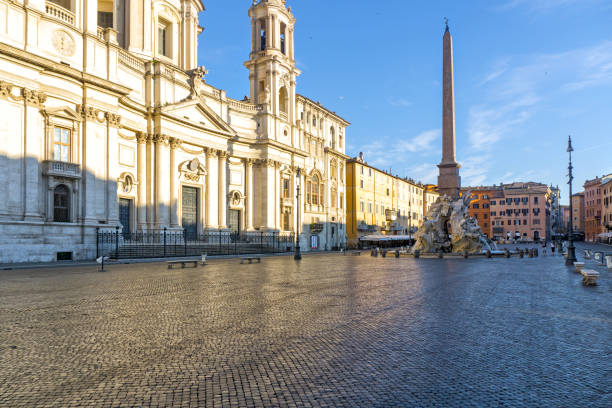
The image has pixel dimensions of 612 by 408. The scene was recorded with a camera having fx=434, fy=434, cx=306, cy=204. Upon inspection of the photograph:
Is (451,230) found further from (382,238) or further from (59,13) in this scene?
(59,13)

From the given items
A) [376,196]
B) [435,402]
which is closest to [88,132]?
[435,402]

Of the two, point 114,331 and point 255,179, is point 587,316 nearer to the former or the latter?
point 114,331

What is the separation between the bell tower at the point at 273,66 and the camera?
47562 mm

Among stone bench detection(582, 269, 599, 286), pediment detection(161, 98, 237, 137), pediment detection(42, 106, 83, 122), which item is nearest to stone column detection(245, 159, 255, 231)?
pediment detection(161, 98, 237, 137)

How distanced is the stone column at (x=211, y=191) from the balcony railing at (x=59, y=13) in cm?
1552

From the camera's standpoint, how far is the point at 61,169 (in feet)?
86.5

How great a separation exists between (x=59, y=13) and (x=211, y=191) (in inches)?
719

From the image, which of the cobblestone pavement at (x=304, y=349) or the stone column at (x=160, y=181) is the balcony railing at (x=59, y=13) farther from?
the cobblestone pavement at (x=304, y=349)

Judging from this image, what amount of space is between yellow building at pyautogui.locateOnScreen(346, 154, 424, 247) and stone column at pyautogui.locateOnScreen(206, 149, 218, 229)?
29.2 metres

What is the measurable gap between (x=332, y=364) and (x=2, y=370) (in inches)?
159

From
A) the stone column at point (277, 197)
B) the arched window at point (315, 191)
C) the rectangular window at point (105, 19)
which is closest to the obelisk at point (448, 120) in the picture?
the stone column at point (277, 197)

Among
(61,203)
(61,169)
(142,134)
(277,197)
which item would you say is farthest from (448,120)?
(61,203)

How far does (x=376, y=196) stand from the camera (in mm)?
73125

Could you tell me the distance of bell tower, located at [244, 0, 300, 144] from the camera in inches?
1873
